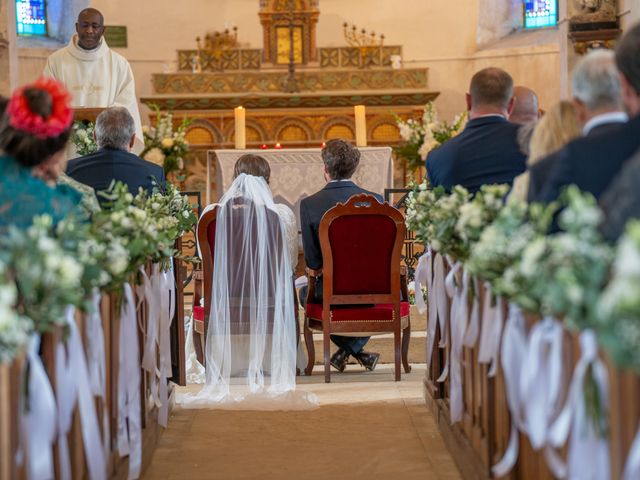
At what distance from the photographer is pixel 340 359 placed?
27.6 feet

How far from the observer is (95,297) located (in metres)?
4.16

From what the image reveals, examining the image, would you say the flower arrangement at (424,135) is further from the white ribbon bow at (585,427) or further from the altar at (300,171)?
the white ribbon bow at (585,427)

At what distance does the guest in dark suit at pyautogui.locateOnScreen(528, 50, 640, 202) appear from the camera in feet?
11.6

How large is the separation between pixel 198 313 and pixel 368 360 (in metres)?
1.36

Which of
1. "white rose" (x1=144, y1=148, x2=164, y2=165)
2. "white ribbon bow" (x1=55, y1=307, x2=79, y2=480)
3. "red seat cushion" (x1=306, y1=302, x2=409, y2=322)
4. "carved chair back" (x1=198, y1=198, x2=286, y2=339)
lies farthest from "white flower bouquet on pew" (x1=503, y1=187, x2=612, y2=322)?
"white rose" (x1=144, y1=148, x2=164, y2=165)

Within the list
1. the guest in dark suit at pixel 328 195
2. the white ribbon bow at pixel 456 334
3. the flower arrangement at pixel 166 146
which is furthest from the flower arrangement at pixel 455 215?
the flower arrangement at pixel 166 146

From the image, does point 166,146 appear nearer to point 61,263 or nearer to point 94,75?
point 94,75

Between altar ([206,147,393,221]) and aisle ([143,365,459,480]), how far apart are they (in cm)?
363

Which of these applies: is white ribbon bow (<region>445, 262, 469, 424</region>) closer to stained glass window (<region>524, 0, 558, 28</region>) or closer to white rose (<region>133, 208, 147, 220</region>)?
white rose (<region>133, 208, 147, 220</region>)

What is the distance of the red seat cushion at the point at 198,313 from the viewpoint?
26.1 feet

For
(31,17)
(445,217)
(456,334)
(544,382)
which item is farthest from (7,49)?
(544,382)

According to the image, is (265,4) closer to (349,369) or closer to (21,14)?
(21,14)

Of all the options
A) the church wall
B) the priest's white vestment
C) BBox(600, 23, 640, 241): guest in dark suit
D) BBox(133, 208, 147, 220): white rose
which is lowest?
BBox(133, 208, 147, 220): white rose

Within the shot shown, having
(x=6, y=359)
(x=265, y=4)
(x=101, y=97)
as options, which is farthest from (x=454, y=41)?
(x=6, y=359)
